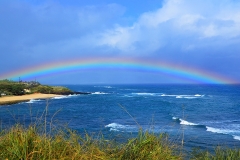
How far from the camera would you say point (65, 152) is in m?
4.08

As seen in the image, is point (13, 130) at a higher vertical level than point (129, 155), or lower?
higher

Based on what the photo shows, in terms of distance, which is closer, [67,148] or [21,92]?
[67,148]

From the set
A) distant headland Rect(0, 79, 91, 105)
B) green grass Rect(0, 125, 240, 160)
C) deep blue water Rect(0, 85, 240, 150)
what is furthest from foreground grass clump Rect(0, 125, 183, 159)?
distant headland Rect(0, 79, 91, 105)

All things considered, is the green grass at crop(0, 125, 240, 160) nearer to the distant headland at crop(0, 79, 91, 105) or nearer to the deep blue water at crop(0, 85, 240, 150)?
the deep blue water at crop(0, 85, 240, 150)

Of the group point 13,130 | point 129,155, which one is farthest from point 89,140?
point 13,130

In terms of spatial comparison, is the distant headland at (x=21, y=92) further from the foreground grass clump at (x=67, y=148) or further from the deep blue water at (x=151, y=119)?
the foreground grass clump at (x=67, y=148)

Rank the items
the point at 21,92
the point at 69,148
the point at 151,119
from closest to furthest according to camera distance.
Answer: the point at 69,148
the point at 151,119
the point at 21,92

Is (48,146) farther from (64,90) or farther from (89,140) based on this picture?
(64,90)

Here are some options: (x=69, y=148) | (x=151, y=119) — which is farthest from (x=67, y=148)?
(x=151, y=119)

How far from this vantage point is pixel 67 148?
419 centimetres

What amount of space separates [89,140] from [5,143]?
4.54 ft

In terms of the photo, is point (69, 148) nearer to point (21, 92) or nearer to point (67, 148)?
point (67, 148)

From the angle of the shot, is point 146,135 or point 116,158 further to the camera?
point 146,135

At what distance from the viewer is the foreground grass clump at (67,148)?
3.79m
